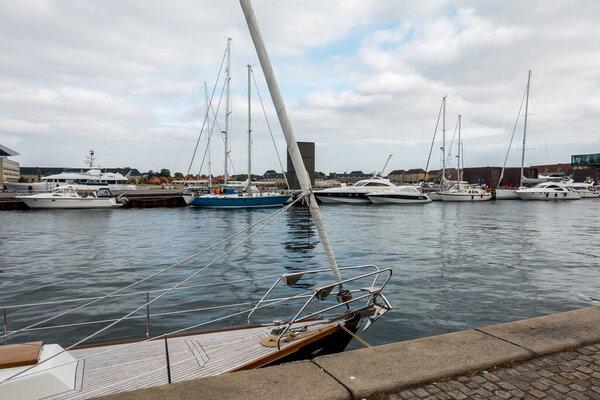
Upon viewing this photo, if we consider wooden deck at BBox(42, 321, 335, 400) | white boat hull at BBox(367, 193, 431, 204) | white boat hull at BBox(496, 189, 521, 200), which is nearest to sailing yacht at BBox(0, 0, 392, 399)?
wooden deck at BBox(42, 321, 335, 400)

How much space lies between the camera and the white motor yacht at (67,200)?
167 feet

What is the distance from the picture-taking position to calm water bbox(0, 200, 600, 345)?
10562 mm

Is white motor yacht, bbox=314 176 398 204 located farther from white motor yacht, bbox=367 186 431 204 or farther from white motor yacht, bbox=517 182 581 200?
white motor yacht, bbox=517 182 581 200

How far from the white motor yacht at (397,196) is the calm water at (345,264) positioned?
2959 cm

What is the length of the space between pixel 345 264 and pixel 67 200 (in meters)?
46.8

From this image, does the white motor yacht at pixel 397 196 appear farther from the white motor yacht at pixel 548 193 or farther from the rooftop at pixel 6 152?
the rooftop at pixel 6 152

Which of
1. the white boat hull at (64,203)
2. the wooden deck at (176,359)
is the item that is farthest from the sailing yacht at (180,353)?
the white boat hull at (64,203)

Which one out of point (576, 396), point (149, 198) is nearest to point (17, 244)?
point (576, 396)

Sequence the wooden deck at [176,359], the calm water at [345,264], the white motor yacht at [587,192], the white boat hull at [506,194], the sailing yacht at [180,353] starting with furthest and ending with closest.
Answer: the white motor yacht at [587,192], the white boat hull at [506,194], the calm water at [345,264], the wooden deck at [176,359], the sailing yacht at [180,353]

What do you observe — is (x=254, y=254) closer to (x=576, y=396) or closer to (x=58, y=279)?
(x=58, y=279)

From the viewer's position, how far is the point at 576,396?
13.3 ft

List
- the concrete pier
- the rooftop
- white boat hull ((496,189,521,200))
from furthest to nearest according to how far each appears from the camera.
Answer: the rooftop, white boat hull ((496,189,521,200)), the concrete pier

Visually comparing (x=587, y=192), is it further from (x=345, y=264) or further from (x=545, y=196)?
(x=345, y=264)

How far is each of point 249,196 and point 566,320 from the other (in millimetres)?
46458
